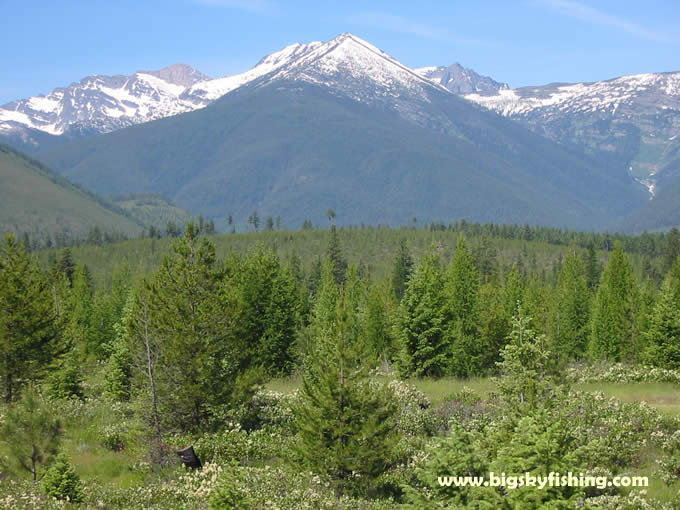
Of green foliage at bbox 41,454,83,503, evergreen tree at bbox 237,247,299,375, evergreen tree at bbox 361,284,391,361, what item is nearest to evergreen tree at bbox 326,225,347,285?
evergreen tree at bbox 361,284,391,361

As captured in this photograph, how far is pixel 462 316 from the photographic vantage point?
165 ft

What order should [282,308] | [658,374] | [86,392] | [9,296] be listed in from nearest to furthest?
[9,296]
[658,374]
[86,392]
[282,308]

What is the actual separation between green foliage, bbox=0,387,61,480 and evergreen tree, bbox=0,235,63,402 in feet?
45.9

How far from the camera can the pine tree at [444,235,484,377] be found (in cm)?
4344

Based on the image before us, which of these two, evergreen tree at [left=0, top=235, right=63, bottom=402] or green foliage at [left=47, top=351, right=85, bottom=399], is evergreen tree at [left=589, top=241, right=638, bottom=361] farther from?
evergreen tree at [left=0, top=235, right=63, bottom=402]

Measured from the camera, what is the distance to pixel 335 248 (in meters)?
120

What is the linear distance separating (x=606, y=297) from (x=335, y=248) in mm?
62652

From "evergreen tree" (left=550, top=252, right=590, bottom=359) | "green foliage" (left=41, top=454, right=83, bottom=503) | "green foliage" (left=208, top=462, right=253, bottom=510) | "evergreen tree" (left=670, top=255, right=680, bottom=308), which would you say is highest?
"evergreen tree" (left=670, top=255, right=680, bottom=308)

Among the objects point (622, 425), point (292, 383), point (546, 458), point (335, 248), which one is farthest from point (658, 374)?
point (335, 248)

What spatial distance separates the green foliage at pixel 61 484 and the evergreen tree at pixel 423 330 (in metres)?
26.1

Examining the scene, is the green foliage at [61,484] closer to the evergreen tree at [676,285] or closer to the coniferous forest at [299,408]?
the coniferous forest at [299,408]

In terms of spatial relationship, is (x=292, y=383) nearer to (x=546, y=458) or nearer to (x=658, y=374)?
(x=658, y=374)

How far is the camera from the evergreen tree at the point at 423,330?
41156 millimetres

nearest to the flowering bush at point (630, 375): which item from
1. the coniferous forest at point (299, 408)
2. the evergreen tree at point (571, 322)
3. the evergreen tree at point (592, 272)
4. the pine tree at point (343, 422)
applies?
the coniferous forest at point (299, 408)
